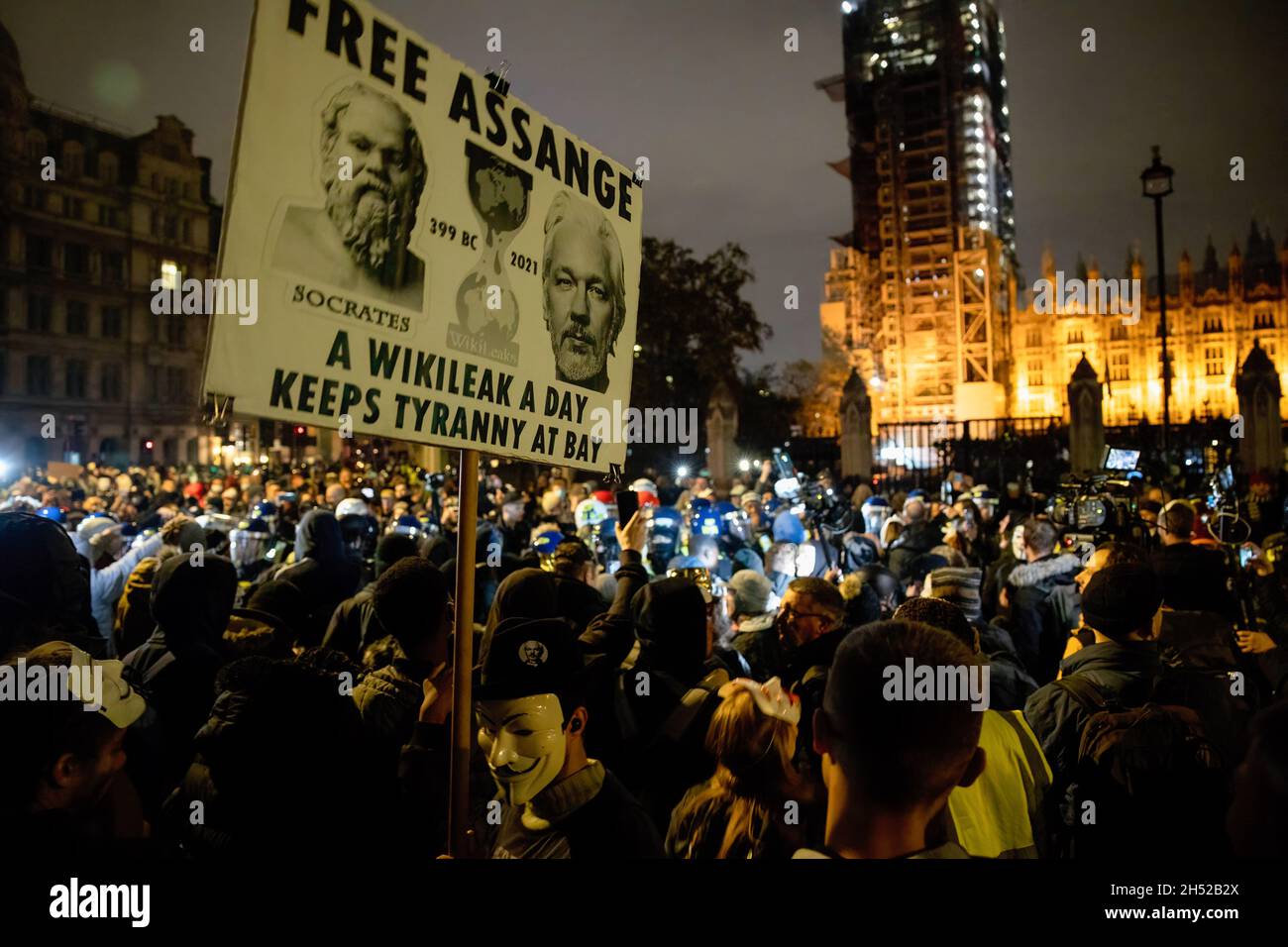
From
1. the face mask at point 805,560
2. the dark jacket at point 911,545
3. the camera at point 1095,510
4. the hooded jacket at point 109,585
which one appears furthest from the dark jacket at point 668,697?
the dark jacket at point 911,545

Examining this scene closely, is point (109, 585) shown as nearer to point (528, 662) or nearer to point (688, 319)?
point (528, 662)

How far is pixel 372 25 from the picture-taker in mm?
2217

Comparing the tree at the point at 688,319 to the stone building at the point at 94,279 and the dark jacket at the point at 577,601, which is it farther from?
the stone building at the point at 94,279

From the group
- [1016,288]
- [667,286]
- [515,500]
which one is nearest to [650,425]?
[667,286]

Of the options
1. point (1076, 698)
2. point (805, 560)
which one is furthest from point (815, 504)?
point (1076, 698)

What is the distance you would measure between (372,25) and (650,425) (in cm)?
3109

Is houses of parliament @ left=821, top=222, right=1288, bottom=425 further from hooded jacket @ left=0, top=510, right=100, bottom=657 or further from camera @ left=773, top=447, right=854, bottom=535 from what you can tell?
hooded jacket @ left=0, top=510, right=100, bottom=657

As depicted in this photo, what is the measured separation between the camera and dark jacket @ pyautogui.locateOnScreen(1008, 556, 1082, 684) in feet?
19.0

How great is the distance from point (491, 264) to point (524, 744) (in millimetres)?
1408

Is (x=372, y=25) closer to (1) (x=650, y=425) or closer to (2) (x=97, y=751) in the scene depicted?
(2) (x=97, y=751)

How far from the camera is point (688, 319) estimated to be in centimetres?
3353

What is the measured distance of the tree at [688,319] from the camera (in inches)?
1312
